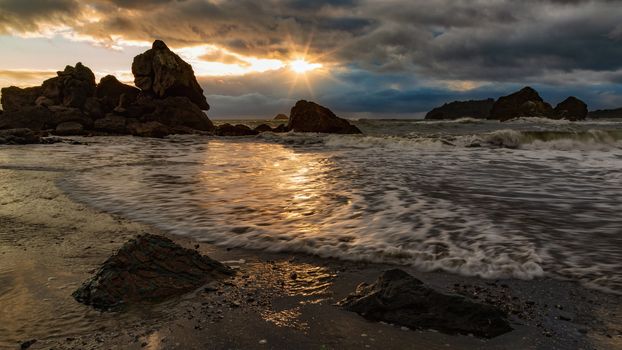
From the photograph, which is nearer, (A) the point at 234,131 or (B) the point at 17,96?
(A) the point at 234,131

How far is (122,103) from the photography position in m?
40.4

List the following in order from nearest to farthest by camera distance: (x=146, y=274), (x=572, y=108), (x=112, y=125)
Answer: (x=146, y=274)
(x=112, y=125)
(x=572, y=108)

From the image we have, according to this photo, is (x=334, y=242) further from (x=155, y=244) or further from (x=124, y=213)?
(x=124, y=213)

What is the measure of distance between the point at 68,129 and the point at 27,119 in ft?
10.4

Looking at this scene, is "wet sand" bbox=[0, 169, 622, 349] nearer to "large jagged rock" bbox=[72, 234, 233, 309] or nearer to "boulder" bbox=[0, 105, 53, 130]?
"large jagged rock" bbox=[72, 234, 233, 309]

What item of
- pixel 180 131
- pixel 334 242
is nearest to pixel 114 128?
pixel 180 131

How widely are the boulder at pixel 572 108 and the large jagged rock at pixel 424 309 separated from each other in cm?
8538

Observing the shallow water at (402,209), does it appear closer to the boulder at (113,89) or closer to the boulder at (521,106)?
the boulder at (113,89)

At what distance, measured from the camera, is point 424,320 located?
8.93 feet

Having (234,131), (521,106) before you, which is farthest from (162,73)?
(521,106)

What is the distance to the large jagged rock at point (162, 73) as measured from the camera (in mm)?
42281

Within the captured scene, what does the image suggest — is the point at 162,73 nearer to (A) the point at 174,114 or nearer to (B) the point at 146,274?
(A) the point at 174,114

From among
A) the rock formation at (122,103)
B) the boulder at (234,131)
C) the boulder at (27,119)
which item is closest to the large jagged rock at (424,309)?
the rock formation at (122,103)

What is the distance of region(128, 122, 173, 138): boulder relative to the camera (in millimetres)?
32438
